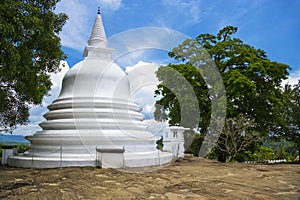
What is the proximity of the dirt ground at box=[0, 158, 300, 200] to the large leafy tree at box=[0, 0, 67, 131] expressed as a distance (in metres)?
3.20

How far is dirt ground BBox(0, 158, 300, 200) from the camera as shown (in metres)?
5.95

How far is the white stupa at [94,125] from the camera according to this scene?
9758mm

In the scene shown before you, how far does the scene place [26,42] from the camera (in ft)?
29.1

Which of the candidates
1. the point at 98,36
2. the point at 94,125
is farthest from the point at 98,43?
the point at 94,125

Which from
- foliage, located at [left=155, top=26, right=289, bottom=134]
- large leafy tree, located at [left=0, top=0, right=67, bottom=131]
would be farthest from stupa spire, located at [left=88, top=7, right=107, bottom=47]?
foliage, located at [left=155, top=26, right=289, bottom=134]

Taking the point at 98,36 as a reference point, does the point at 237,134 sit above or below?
below

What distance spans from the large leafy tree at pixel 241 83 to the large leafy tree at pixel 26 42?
31.8 feet

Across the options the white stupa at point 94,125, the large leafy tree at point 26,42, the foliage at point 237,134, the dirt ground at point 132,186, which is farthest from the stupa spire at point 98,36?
the foliage at point 237,134

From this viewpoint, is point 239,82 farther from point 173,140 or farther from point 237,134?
point 173,140

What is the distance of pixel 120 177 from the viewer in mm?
7695

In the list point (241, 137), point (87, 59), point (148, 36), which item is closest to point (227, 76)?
point (241, 137)

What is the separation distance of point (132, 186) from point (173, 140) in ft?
29.1

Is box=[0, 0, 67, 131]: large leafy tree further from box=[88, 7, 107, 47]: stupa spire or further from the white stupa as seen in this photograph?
box=[88, 7, 107, 47]: stupa spire

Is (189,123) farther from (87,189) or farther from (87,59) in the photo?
(87,189)
